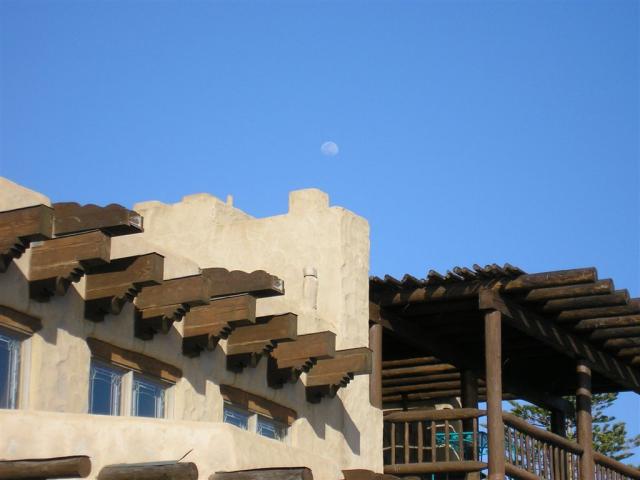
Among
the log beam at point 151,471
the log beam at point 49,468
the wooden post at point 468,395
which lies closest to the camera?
the log beam at point 49,468

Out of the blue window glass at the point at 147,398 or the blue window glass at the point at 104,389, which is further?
the blue window glass at the point at 147,398

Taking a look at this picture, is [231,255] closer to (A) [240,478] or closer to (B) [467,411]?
(B) [467,411]

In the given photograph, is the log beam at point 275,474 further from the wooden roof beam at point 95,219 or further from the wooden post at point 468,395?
the wooden post at point 468,395

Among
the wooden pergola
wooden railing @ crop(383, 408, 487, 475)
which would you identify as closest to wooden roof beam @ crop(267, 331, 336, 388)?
the wooden pergola

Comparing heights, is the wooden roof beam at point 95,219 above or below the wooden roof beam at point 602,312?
below

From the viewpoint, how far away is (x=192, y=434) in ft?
40.1

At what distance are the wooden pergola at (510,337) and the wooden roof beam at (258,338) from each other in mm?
3028

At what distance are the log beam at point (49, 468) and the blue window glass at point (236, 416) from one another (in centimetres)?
615

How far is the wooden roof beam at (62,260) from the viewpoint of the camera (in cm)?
1374

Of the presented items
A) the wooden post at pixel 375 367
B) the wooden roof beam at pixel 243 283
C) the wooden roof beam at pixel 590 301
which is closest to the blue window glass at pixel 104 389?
the wooden roof beam at pixel 243 283

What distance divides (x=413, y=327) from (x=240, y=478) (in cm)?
930

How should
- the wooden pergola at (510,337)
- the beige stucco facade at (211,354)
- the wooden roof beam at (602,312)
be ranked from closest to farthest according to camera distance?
the beige stucco facade at (211,354) → the wooden pergola at (510,337) → the wooden roof beam at (602,312)

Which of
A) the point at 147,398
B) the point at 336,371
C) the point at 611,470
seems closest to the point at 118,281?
the point at 147,398

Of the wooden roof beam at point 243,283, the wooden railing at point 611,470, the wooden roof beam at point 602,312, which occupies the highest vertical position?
the wooden roof beam at point 602,312
